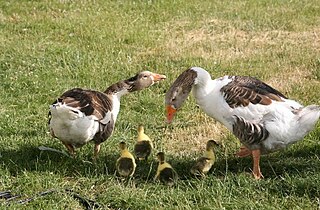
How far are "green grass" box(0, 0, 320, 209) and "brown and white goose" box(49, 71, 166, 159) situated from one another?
0.93ft

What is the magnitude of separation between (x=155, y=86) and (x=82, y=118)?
307 centimetres

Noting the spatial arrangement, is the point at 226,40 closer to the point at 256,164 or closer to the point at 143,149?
the point at 143,149

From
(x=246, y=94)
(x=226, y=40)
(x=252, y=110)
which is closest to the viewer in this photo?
(x=252, y=110)

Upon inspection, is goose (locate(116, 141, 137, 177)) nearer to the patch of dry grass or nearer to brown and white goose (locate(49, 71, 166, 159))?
brown and white goose (locate(49, 71, 166, 159))

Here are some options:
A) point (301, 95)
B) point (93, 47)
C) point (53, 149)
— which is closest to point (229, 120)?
point (53, 149)

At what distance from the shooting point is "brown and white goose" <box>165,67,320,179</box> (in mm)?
5523

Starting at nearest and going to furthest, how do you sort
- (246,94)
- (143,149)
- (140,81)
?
(246,94)
(143,149)
(140,81)

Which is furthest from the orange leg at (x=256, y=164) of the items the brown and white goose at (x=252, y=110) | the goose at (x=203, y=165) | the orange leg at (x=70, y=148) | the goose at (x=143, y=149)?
the orange leg at (x=70, y=148)

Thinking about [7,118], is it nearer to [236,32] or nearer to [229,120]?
[229,120]

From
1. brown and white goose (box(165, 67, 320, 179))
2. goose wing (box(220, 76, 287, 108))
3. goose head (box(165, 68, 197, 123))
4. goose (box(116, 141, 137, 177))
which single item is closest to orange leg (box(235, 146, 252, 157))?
brown and white goose (box(165, 67, 320, 179))

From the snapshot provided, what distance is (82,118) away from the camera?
5.73 metres

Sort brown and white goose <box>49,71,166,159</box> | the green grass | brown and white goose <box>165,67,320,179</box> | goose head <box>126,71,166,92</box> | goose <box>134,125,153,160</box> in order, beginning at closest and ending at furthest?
the green grass < brown and white goose <box>165,67,320,179</box> < brown and white goose <box>49,71,166,159</box> < goose <box>134,125,153,160</box> < goose head <box>126,71,166,92</box>

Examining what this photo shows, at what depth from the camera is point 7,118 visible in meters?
7.33

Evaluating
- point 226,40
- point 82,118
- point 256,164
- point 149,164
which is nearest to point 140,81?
point 149,164
